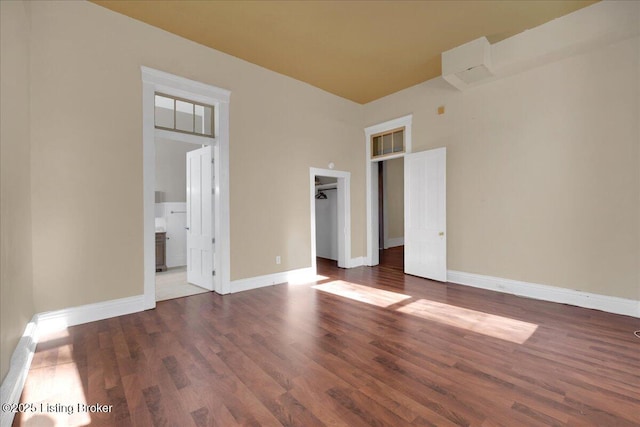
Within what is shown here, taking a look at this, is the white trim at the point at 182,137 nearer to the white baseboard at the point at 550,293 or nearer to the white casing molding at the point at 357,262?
the white casing molding at the point at 357,262

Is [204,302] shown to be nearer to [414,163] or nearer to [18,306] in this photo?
[18,306]

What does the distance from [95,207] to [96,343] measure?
1550 millimetres

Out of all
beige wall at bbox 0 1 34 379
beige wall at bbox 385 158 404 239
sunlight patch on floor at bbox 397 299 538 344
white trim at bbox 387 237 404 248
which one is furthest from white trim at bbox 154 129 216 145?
white trim at bbox 387 237 404 248

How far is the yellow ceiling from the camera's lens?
11.4ft

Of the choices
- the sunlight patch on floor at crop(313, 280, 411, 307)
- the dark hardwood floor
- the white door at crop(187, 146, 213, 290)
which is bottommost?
the dark hardwood floor

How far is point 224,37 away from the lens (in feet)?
13.5

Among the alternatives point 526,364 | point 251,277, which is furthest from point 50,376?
point 526,364

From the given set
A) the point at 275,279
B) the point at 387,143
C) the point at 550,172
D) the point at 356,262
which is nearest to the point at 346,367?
the point at 275,279

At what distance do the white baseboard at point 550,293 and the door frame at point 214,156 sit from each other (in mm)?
3924

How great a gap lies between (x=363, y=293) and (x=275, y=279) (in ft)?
5.20

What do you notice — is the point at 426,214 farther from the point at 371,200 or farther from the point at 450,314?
the point at 450,314

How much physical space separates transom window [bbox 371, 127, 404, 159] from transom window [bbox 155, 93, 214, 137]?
3.56 metres

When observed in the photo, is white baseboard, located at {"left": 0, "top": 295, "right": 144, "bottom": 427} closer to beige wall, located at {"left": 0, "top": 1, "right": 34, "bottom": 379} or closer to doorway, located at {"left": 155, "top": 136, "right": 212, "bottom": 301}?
beige wall, located at {"left": 0, "top": 1, "right": 34, "bottom": 379}

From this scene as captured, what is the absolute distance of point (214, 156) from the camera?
4.64 meters
